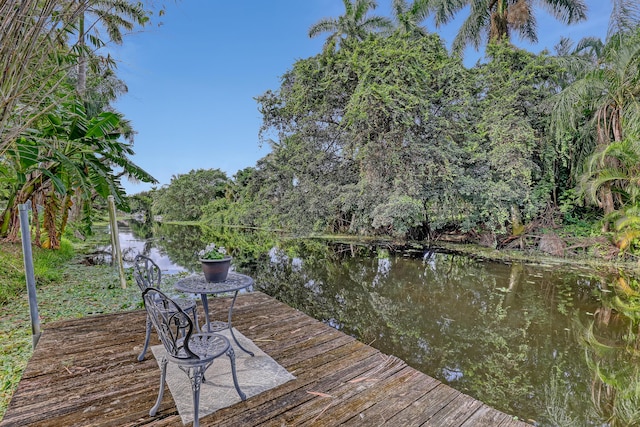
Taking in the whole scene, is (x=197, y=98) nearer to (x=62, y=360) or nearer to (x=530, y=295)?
(x=62, y=360)

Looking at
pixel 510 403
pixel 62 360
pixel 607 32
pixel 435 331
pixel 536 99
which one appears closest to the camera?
pixel 62 360

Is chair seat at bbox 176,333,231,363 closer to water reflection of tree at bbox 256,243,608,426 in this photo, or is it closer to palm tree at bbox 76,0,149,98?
palm tree at bbox 76,0,149,98

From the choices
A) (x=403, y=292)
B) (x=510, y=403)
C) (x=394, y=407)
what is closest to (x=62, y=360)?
(x=394, y=407)

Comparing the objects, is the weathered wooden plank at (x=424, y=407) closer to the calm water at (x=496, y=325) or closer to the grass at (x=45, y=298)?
the calm water at (x=496, y=325)

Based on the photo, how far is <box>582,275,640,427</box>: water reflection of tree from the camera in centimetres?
254

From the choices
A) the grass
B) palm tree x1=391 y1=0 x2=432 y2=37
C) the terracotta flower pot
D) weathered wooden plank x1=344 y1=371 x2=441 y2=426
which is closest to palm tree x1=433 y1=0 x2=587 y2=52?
palm tree x1=391 y1=0 x2=432 y2=37

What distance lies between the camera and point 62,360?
96.7 inches

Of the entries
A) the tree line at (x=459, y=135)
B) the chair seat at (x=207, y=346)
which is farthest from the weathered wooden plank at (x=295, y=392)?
the tree line at (x=459, y=135)

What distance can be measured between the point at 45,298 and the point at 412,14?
640 inches

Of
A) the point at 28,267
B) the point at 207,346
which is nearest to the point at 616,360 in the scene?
the point at 207,346

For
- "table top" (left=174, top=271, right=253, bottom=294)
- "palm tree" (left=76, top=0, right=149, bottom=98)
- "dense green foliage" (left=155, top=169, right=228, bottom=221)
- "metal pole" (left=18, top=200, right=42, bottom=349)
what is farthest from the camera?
"dense green foliage" (left=155, top=169, right=228, bottom=221)

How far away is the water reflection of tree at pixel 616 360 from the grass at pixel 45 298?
4880 mm

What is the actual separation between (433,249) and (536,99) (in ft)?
20.9

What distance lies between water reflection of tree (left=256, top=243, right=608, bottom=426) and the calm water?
1 cm
